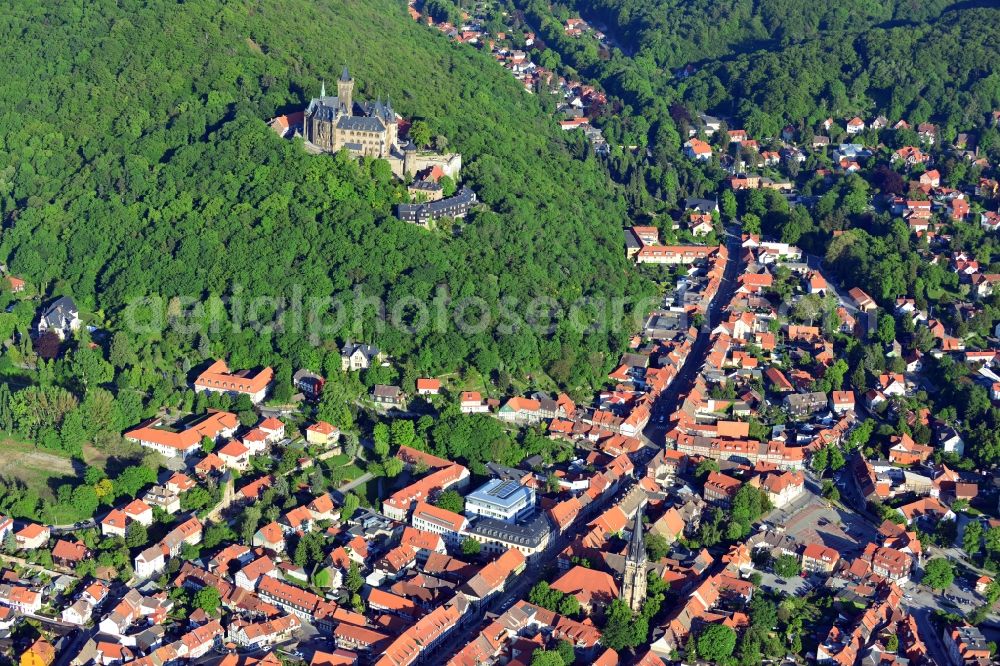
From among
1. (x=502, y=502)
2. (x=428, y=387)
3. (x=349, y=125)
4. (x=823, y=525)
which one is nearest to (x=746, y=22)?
(x=349, y=125)

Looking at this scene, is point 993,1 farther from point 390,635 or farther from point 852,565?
point 390,635

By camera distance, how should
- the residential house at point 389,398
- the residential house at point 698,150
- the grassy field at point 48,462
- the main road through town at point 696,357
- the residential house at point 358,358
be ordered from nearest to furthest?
1. the grassy field at point 48,462
2. the residential house at point 389,398
3. the main road through town at point 696,357
4. the residential house at point 358,358
5. the residential house at point 698,150

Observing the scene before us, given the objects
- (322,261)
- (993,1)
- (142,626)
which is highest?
(993,1)

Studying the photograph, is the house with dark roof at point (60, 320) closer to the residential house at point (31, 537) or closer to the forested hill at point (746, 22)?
the residential house at point (31, 537)

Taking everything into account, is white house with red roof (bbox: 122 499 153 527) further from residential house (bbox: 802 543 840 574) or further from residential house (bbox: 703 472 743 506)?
residential house (bbox: 802 543 840 574)

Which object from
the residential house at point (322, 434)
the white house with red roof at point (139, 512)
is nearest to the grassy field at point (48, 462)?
the white house with red roof at point (139, 512)

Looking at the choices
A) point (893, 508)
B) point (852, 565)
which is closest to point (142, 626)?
point (852, 565)
